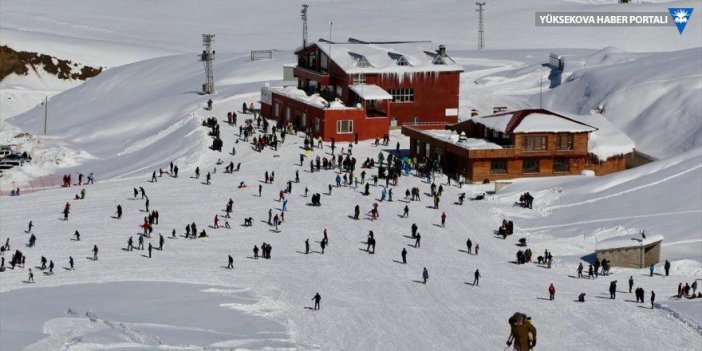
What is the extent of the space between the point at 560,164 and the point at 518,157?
2.97 metres

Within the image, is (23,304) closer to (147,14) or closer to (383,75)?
(383,75)

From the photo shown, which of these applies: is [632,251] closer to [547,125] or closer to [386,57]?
[547,125]

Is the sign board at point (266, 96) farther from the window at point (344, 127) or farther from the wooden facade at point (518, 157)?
the wooden facade at point (518, 157)

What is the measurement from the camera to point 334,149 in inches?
3548

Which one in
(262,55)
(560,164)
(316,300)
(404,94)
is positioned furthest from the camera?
(262,55)

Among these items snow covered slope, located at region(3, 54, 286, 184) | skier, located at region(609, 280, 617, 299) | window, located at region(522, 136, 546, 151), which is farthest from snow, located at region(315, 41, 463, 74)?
skier, located at region(609, 280, 617, 299)

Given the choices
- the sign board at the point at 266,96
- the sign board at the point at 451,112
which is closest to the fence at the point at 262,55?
the sign board at the point at 266,96

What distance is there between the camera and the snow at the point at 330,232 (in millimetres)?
57906

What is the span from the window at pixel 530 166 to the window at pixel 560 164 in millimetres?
1319

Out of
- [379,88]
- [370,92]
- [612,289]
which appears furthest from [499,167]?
[612,289]

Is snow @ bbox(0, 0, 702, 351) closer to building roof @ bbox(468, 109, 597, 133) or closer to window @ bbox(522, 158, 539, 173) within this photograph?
window @ bbox(522, 158, 539, 173)

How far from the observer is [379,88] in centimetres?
9806

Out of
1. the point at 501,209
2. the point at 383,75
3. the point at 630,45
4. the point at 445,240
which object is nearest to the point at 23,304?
the point at 445,240

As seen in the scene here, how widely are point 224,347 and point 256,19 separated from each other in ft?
425
